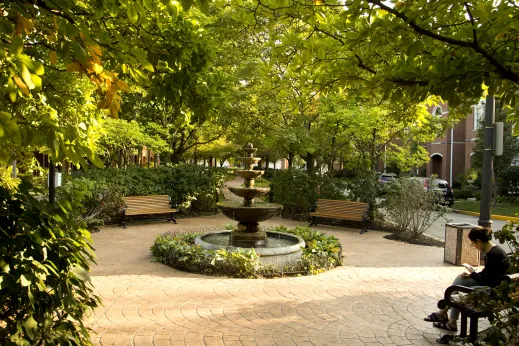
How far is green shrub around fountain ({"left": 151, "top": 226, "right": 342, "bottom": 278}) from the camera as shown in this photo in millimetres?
7910

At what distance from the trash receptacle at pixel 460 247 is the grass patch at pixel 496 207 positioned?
13.6 metres

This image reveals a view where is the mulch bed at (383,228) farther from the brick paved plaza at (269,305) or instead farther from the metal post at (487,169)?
the metal post at (487,169)

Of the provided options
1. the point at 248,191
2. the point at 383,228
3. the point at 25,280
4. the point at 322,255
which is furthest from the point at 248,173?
the point at 25,280

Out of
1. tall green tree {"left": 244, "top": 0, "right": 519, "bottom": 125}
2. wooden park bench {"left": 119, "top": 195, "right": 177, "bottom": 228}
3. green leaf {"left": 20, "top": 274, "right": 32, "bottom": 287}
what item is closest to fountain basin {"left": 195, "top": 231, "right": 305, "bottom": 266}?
wooden park bench {"left": 119, "top": 195, "right": 177, "bottom": 228}

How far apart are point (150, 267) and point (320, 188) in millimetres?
8987

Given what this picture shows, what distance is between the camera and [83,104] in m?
7.25

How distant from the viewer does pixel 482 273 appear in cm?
525

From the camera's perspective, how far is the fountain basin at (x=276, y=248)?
346 inches

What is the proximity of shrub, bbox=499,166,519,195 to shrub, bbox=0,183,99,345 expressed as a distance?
1100 inches

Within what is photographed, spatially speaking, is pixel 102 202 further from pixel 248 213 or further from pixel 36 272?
pixel 36 272

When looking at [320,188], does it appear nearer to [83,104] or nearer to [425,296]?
[425,296]

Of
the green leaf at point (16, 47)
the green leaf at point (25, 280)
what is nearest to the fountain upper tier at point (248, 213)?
the green leaf at point (25, 280)

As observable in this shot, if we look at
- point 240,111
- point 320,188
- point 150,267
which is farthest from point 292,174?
point 150,267

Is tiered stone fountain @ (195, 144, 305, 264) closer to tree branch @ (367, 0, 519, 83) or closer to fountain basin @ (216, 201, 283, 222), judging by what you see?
fountain basin @ (216, 201, 283, 222)
